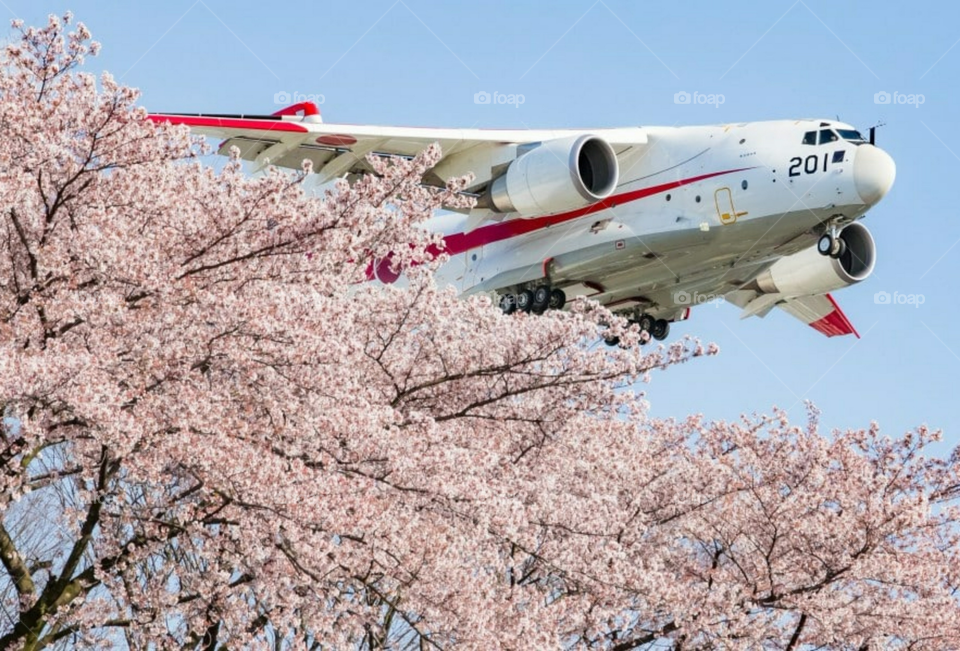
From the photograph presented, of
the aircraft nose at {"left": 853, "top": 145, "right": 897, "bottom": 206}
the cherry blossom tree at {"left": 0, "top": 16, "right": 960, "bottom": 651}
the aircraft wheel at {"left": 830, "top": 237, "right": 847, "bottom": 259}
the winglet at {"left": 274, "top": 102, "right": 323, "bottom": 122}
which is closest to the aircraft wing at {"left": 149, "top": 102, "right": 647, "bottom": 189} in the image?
the winglet at {"left": 274, "top": 102, "right": 323, "bottom": 122}

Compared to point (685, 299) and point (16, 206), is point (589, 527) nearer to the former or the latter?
point (16, 206)

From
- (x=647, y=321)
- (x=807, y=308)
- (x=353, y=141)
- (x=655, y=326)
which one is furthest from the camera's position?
(x=807, y=308)

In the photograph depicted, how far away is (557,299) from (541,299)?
322mm

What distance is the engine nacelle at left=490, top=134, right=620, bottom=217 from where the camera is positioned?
2703cm

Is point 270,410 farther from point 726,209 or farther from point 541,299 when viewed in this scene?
point 541,299

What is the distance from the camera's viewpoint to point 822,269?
30266mm

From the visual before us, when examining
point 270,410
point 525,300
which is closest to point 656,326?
point 525,300

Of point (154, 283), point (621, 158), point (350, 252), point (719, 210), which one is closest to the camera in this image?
point (154, 283)

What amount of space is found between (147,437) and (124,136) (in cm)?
230

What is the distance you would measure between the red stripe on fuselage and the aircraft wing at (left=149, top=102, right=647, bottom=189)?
126 cm

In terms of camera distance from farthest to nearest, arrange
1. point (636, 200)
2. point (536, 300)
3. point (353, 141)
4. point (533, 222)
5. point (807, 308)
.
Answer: point (807, 308) < point (533, 222) < point (536, 300) < point (636, 200) < point (353, 141)

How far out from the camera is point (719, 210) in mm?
26844

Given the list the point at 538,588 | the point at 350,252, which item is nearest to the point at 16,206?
the point at 350,252

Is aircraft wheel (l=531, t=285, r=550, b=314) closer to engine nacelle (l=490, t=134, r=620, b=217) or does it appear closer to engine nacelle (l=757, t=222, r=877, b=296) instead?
engine nacelle (l=490, t=134, r=620, b=217)
